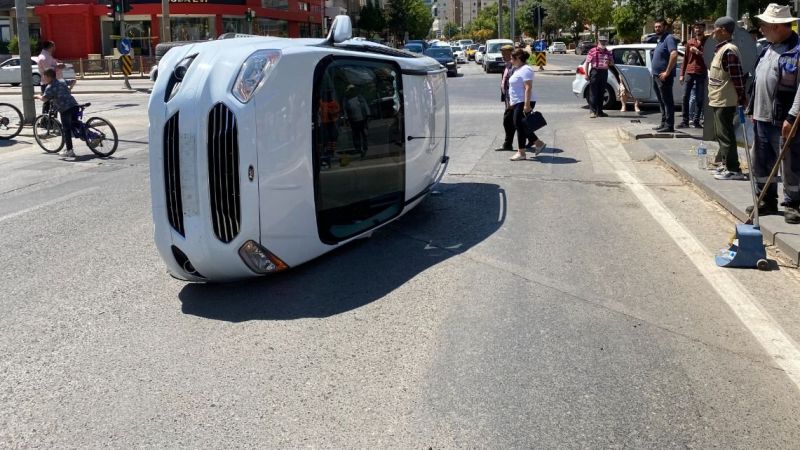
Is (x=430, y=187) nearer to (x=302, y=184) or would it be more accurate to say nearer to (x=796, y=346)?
(x=302, y=184)

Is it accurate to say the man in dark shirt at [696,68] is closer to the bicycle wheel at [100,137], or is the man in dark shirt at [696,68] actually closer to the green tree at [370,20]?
the bicycle wheel at [100,137]

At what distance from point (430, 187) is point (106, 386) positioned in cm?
492

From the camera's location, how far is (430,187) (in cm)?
890

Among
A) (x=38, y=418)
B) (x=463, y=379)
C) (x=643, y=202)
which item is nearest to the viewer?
(x=38, y=418)

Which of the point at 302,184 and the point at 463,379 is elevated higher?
the point at 302,184

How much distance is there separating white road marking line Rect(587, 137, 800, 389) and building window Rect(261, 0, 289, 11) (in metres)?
50.7

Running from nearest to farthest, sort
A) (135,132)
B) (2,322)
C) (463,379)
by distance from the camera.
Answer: (463,379) → (2,322) → (135,132)

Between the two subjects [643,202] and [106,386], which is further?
[643,202]

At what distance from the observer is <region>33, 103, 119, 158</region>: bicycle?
14281mm

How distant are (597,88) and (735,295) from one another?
13.7 meters

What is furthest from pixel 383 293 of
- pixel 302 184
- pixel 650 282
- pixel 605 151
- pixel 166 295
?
pixel 605 151

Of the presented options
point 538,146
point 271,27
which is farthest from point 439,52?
point 538,146

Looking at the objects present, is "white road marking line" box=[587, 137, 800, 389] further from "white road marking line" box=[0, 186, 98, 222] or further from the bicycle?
the bicycle

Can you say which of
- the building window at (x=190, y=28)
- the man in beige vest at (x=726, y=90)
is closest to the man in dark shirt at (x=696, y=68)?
the man in beige vest at (x=726, y=90)
